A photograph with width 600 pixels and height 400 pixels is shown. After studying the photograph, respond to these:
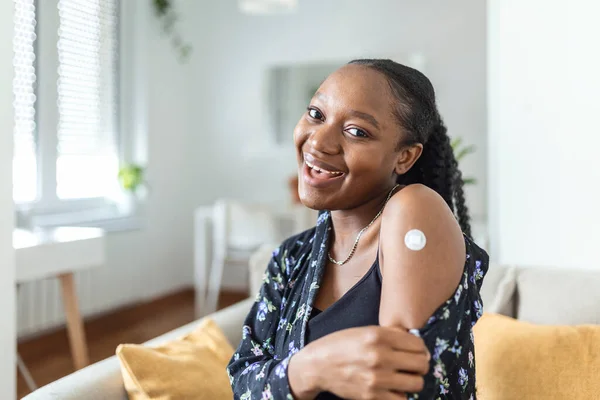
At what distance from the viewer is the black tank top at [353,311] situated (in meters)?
0.88

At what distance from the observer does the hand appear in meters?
0.75

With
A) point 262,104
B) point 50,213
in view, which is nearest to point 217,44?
point 262,104

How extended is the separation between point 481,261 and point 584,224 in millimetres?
1254

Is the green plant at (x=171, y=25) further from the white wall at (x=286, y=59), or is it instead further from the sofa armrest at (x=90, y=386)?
the sofa armrest at (x=90, y=386)

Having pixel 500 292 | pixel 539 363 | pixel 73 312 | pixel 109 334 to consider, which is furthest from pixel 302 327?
pixel 109 334

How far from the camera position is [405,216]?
2.69 feet

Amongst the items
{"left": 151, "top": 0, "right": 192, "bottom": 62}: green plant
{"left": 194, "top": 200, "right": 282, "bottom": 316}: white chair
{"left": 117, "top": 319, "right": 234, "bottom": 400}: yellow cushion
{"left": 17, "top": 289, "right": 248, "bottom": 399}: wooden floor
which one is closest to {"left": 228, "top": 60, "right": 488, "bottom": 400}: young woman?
{"left": 117, "top": 319, "right": 234, "bottom": 400}: yellow cushion

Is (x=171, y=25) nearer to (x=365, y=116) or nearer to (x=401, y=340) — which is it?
(x=365, y=116)

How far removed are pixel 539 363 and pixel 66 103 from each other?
315cm

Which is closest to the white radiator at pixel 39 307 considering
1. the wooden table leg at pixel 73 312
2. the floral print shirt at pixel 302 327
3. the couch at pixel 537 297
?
the wooden table leg at pixel 73 312

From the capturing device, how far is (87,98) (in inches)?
156

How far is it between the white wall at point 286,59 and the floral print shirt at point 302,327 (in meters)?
3.30

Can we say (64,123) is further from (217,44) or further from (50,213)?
(217,44)

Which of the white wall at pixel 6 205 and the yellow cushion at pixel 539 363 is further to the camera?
the white wall at pixel 6 205
